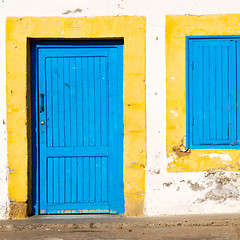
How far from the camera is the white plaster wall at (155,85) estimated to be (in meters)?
4.93

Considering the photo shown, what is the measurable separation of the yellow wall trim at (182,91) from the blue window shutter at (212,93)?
10 cm

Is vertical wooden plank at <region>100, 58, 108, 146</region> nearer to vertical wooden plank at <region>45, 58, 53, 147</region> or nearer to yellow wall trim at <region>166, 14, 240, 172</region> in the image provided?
vertical wooden plank at <region>45, 58, 53, 147</region>

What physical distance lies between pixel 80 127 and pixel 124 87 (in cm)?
74

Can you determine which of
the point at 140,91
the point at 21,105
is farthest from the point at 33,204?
the point at 140,91

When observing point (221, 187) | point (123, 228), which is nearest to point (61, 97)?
point (123, 228)

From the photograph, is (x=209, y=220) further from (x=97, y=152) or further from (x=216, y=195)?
(x=97, y=152)

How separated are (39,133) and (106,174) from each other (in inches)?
38.2

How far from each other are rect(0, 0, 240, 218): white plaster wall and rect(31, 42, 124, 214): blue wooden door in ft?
1.28

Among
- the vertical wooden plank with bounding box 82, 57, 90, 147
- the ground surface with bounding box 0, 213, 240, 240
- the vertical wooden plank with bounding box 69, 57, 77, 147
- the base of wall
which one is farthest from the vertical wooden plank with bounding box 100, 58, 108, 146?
the base of wall

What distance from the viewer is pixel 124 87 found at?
4980 mm

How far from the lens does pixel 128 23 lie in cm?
493

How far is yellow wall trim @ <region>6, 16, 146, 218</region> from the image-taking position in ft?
16.1

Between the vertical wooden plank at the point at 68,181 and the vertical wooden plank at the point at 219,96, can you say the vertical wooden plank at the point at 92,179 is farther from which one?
the vertical wooden plank at the point at 219,96

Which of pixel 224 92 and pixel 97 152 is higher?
pixel 224 92
